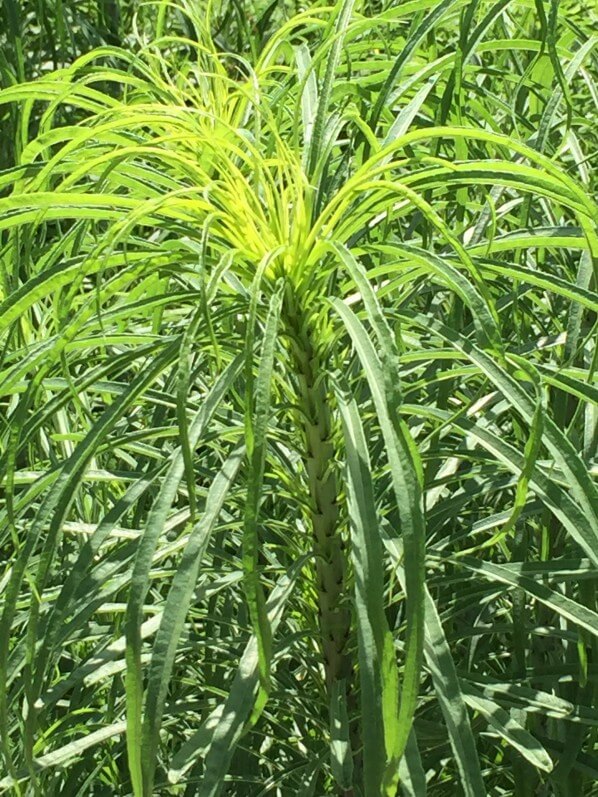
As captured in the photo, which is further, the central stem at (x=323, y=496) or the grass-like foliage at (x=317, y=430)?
the central stem at (x=323, y=496)

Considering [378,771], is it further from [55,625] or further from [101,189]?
[101,189]

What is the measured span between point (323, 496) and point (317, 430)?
0.05 metres

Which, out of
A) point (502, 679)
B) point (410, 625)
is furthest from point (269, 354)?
point (502, 679)

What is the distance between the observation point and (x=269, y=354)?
18.8 inches

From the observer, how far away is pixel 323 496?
0.70 metres

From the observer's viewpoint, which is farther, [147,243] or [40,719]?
[40,719]

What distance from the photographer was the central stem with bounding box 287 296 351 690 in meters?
0.65

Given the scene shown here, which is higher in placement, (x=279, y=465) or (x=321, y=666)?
(x=279, y=465)

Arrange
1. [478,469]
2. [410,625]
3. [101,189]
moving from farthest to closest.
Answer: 1. [478,469]
2. [101,189]
3. [410,625]

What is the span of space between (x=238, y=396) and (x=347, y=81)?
0.68ft

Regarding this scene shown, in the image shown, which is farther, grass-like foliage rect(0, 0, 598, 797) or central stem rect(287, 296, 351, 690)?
central stem rect(287, 296, 351, 690)

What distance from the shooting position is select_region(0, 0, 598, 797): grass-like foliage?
515mm

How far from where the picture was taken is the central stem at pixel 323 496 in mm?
647

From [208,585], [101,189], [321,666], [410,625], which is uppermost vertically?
[101,189]
